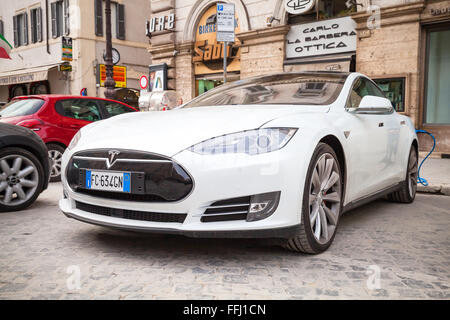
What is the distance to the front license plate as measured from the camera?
268 centimetres

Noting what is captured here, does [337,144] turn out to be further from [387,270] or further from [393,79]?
[393,79]

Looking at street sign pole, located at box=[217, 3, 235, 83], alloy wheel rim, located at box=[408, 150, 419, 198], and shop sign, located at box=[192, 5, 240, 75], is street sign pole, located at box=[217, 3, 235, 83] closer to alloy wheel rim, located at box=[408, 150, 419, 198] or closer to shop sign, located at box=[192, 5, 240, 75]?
alloy wheel rim, located at box=[408, 150, 419, 198]

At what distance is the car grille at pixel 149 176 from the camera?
256 centimetres

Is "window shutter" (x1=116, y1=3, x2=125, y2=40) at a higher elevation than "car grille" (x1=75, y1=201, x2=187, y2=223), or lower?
higher

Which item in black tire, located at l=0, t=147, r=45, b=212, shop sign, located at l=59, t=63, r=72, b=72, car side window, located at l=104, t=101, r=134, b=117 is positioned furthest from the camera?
shop sign, located at l=59, t=63, r=72, b=72

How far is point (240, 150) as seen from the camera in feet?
8.49

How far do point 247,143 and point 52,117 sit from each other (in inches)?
200

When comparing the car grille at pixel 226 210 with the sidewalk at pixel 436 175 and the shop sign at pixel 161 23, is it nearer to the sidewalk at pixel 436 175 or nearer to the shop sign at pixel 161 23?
the sidewalk at pixel 436 175

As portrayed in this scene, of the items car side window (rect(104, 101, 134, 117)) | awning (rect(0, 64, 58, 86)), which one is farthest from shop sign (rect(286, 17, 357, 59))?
awning (rect(0, 64, 58, 86))

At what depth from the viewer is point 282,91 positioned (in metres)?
3.79

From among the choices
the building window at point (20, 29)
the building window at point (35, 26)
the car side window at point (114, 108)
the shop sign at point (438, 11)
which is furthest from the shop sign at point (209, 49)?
the building window at point (20, 29)

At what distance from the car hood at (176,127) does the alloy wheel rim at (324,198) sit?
42cm
